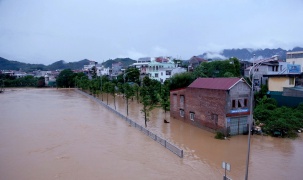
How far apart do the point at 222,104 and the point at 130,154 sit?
1067cm

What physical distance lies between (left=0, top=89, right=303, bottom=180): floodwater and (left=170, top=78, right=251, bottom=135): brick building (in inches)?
46.0

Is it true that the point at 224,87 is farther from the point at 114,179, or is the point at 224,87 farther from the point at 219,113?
the point at 114,179

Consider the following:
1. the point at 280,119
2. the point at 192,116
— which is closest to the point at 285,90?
the point at 280,119

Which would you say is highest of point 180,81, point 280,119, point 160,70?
point 160,70

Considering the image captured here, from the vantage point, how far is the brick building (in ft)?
76.9

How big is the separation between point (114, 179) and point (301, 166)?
539 inches

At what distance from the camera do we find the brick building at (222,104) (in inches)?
923

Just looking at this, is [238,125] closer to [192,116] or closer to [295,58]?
[192,116]

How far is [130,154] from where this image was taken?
1916 centimetres

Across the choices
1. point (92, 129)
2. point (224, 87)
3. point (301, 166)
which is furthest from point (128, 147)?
point (301, 166)

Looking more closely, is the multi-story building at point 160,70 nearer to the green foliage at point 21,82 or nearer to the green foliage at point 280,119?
the green foliage at point 280,119

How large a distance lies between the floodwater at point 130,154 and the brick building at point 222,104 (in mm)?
1167

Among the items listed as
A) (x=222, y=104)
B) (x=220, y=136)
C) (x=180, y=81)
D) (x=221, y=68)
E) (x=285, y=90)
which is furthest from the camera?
(x=221, y=68)

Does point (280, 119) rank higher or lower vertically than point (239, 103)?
lower
